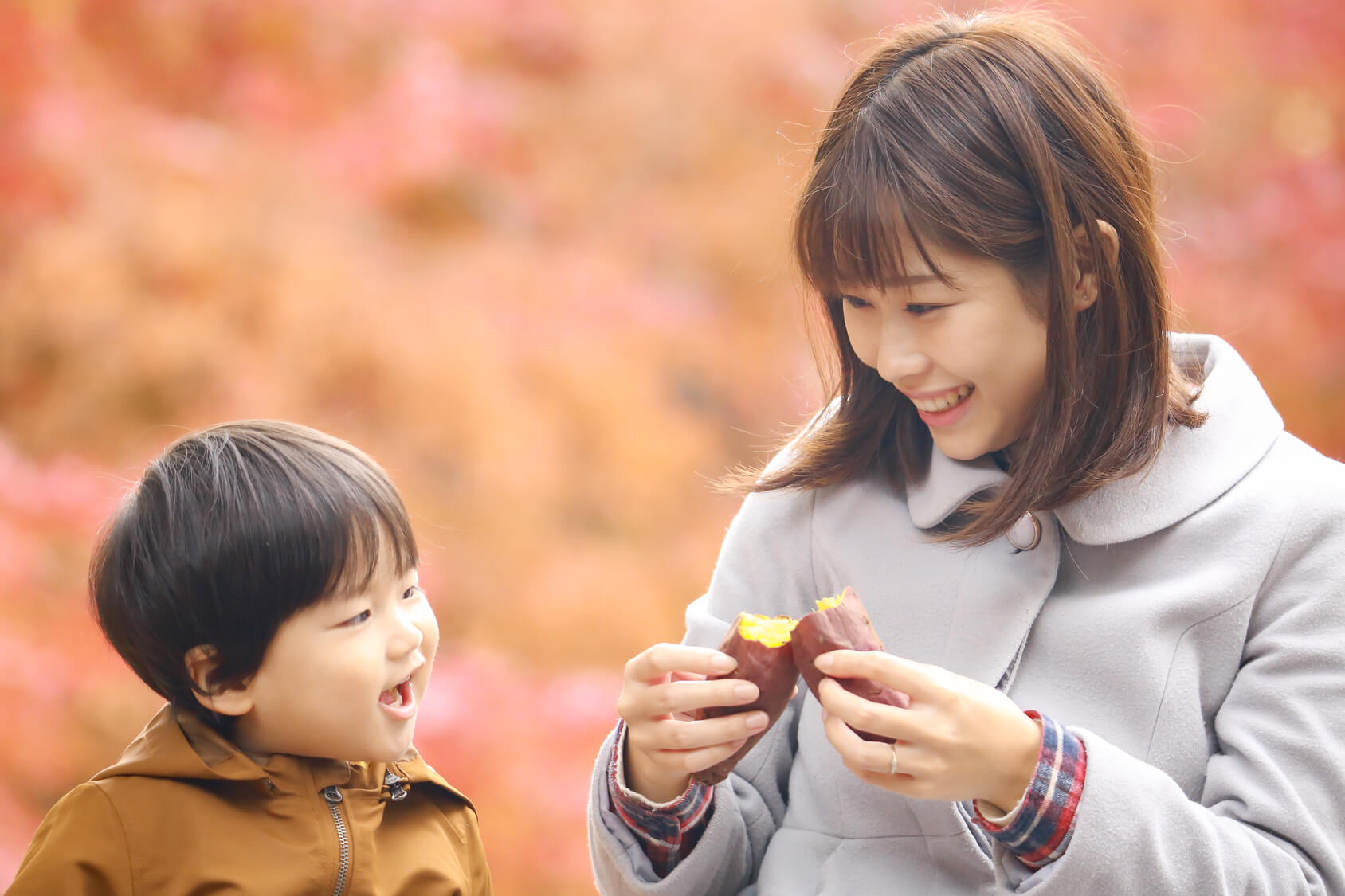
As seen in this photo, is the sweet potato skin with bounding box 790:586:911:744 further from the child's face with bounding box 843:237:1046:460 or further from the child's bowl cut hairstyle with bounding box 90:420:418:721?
the child's bowl cut hairstyle with bounding box 90:420:418:721

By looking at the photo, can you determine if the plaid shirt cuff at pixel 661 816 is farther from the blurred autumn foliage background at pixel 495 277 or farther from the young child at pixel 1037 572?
the blurred autumn foliage background at pixel 495 277

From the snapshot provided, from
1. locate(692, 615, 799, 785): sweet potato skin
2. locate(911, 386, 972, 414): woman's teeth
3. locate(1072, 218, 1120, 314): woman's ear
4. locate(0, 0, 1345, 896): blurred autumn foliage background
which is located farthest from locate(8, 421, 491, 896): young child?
locate(0, 0, 1345, 896): blurred autumn foliage background

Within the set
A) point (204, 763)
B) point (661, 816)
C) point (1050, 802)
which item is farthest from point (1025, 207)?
point (204, 763)

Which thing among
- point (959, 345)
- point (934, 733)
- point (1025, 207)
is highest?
point (1025, 207)

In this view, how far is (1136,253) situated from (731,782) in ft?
2.46

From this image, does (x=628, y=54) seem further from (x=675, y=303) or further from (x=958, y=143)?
(x=958, y=143)

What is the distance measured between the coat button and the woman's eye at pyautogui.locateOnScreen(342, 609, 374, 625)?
2.28 ft

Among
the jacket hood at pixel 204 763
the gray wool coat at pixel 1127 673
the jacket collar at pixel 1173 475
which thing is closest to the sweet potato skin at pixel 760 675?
the gray wool coat at pixel 1127 673

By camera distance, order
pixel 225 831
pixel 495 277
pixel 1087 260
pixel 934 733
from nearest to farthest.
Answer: pixel 934 733
pixel 225 831
pixel 1087 260
pixel 495 277

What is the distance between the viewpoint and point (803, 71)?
3.06m

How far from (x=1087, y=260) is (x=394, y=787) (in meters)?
0.93

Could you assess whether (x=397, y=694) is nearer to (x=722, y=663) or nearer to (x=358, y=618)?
(x=358, y=618)

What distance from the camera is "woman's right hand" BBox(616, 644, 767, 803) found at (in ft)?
3.97

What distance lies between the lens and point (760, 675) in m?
1.23
